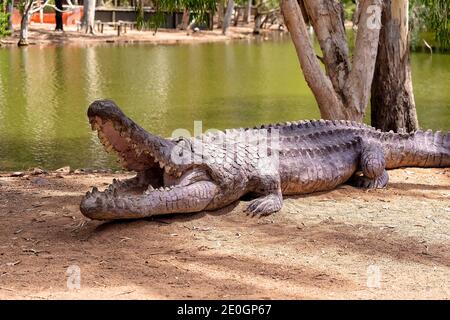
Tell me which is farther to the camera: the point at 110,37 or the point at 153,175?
the point at 110,37

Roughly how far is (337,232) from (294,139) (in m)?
1.35

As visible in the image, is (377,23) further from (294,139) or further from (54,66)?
(54,66)

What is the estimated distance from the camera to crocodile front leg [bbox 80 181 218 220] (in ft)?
15.7

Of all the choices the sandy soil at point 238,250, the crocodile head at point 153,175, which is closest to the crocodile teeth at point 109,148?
the crocodile head at point 153,175

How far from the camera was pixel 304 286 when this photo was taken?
4.00 m

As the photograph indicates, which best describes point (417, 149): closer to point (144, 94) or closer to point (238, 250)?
point (238, 250)

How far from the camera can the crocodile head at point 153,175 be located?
4809 millimetres

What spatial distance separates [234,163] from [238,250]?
1.05 m

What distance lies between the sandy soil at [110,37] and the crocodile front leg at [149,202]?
83.6 ft

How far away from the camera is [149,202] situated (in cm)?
494

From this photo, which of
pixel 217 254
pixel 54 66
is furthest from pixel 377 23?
pixel 54 66

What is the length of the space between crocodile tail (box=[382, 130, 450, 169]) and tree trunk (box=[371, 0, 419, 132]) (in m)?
1.21

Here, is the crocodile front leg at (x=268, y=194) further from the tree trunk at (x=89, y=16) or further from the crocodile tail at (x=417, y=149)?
the tree trunk at (x=89, y=16)

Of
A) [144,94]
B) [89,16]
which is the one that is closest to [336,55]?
[144,94]
